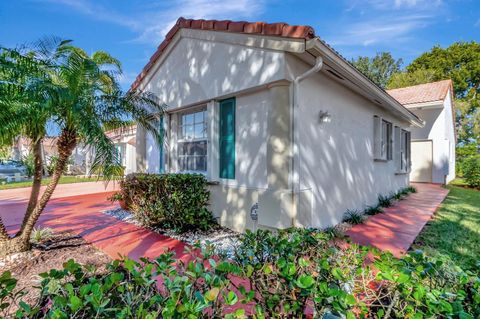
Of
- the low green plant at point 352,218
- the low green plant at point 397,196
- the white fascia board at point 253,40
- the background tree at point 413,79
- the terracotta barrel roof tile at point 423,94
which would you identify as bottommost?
the low green plant at point 352,218

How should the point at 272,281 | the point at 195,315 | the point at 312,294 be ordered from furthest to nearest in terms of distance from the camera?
the point at 272,281 < the point at 312,294 < the point at 195,315

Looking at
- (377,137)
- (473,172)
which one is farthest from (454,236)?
(473,172)

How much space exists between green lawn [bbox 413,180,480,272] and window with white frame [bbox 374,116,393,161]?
9.16ft

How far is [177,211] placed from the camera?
6.52 metres

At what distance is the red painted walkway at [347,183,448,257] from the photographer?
229 inches

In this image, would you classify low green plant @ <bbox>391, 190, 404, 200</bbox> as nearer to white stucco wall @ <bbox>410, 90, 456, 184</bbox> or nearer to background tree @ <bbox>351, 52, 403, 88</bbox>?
white stucco wall @ <bbox>410, 90, 456, 184</bbox>

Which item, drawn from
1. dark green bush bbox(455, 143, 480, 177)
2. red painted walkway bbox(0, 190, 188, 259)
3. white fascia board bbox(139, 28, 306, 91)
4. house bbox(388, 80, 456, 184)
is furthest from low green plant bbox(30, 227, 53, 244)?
dark green bush bbox(455, 143, 480, 177)

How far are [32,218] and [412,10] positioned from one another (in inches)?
670

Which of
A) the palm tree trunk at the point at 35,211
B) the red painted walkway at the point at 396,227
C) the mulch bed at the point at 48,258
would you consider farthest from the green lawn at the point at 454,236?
the palm tree trunk at the point at 35,211

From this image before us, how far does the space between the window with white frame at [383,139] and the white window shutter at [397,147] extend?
0.93m

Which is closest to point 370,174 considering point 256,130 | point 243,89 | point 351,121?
point 351,121

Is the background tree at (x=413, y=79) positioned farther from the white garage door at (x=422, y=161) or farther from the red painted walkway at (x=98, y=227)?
the red painted walkway at (x=98, y=227)

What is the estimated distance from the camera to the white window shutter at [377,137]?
9891 millimetres

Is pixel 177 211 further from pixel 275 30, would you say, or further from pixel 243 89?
pixel 275 30
